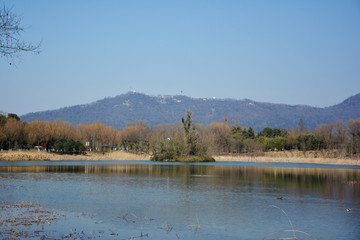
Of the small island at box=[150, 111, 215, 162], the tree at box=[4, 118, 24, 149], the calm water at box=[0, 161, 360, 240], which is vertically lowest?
the calm water at box=[0, 161, 360, 240]

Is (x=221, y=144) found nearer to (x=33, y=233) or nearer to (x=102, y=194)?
(x=102, y=194)

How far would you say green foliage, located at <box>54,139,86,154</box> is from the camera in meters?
98.1

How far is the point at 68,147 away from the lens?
98.8m

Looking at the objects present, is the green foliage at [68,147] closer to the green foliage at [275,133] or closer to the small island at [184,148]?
the small island at [184,148]

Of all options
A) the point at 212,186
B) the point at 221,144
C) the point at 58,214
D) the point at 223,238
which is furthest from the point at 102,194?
the point at 221,144

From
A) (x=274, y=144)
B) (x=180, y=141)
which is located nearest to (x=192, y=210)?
A: (x=180, y=141)

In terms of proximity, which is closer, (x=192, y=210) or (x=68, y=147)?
(x=192, y=210)

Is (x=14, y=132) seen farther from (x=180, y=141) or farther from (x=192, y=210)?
(x=192, y=210)

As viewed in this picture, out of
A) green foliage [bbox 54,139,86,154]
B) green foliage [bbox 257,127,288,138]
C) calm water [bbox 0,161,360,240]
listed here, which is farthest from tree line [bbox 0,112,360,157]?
calm water [bbox 0,161,360,240]

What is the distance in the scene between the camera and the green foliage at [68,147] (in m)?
98.1

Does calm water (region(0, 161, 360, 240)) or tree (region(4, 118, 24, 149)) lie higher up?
tree (region(4, 118, 24, 149))

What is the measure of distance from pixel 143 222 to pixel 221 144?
10444 centimetres

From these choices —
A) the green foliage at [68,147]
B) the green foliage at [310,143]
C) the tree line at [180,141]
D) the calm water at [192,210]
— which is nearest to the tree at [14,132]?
the tree line at [180,141]

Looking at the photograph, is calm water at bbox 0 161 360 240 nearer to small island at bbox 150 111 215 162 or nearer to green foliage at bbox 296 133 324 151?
small island at bbox 150 111 215 162
